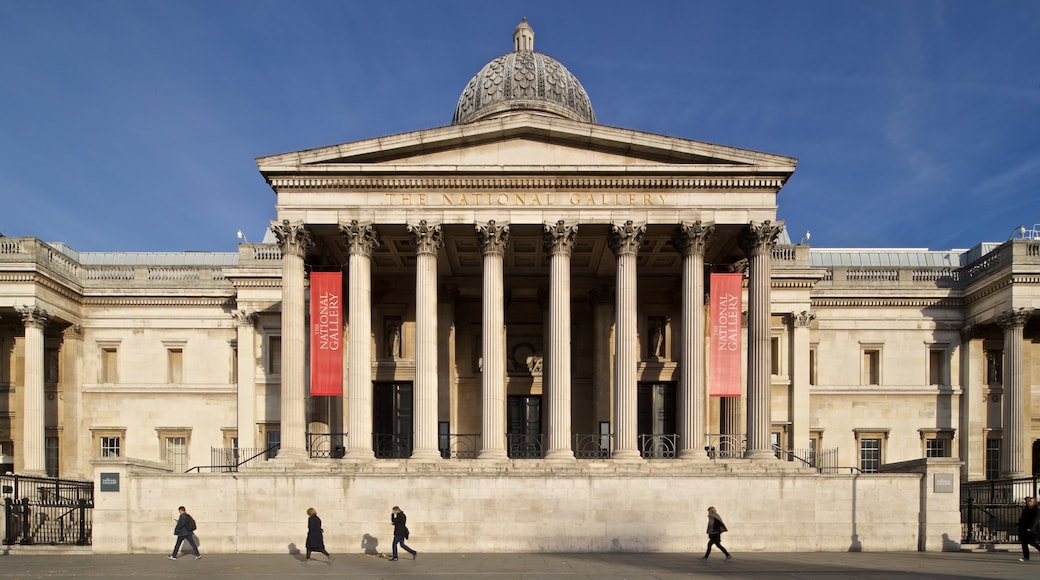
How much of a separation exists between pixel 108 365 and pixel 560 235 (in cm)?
2824

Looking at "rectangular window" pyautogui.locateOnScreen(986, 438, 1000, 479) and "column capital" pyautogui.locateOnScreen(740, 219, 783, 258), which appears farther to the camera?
"rectangular window" pyautogui.locateOnScreen(986, 438, 1000, 479)

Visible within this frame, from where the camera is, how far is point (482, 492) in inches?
1102

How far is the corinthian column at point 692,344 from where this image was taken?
29.9 metres

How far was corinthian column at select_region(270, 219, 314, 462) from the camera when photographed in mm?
30094

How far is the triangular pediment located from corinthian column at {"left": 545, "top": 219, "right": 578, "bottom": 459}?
244cm

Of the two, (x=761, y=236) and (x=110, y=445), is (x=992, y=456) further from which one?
(x=110, y=445)

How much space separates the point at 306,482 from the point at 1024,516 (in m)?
20.4

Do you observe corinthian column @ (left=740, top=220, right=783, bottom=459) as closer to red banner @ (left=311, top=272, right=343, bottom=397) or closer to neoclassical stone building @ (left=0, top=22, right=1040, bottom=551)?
neoclassical stone building @ (left=0, top=22, right=1040, bottom=551)

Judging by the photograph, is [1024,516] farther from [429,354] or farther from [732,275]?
[429,354]

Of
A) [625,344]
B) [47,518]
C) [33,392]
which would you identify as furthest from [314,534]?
[33,392]

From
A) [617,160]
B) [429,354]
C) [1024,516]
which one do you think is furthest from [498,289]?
[1024,516]

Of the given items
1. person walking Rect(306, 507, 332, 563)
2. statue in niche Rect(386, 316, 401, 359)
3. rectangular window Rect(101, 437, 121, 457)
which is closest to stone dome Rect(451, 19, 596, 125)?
statue in niche Rect(386, 316, 401, 359)

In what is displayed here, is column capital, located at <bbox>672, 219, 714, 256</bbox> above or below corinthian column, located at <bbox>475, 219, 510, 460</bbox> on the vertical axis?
above

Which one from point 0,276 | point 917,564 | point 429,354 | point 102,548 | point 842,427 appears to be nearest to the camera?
point 917,564
